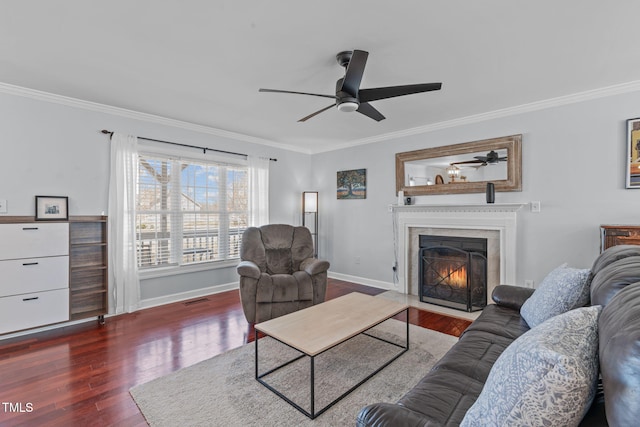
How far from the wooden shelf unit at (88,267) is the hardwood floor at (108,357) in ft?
0.64

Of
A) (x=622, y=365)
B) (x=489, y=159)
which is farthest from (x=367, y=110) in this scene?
(x=622, y=365)

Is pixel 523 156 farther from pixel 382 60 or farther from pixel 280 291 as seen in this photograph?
pixel 280 291

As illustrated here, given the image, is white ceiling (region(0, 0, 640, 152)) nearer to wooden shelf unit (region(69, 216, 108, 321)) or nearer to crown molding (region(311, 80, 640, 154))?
crown molding (region(311, 80, 640, 154))

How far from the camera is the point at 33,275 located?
2.92 meters

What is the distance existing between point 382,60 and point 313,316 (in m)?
2.16

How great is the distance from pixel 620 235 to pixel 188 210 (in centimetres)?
489

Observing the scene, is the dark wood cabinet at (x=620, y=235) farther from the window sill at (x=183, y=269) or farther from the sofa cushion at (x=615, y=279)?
the window sill at (x=183, y=269)

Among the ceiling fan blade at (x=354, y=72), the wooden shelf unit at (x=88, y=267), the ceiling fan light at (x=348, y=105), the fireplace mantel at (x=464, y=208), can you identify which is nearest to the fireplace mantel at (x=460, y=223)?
the fireplace mantel at (x=464, y=208)

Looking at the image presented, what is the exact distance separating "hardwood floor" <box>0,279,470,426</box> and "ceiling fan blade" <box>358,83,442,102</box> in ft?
7.81

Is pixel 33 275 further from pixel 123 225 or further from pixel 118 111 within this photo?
pixel 118 111

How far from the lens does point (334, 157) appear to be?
5594 millimetres

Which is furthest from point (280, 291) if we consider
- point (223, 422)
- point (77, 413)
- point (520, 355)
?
point (520, 355)

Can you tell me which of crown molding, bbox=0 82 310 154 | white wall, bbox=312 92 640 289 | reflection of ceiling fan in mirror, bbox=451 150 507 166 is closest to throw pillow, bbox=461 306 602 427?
white wall, bbox=312 92 640 289

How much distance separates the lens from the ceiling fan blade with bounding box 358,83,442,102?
2.24 metres
